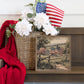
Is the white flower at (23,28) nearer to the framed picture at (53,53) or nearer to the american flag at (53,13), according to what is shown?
the framed picture at (53,53)

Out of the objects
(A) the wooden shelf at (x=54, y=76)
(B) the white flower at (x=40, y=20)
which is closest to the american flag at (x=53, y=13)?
(B) the white flower at (x=40, y=20)

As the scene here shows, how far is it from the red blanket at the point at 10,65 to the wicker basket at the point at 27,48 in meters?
0.06

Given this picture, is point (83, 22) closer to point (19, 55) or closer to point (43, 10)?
point (43, 10)

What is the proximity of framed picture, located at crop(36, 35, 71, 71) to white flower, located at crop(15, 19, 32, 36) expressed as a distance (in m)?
0.10

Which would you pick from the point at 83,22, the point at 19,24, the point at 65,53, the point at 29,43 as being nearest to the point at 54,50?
the point at 65,53

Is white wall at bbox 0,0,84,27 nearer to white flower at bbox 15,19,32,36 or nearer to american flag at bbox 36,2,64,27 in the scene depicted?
american flag at bbox 36,2,64,27

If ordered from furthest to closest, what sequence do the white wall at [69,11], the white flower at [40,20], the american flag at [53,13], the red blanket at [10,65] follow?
the white wall at [69,11], the american flag at [53,13], the white flower at [40,20], the red blanket at [10,65]

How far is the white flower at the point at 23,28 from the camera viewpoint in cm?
111

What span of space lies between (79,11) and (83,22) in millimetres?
106

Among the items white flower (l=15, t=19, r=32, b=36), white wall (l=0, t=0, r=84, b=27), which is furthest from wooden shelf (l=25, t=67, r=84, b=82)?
white wall (l=0, t=0, r=84, b=27)

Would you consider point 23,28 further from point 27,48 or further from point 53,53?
point 53,53

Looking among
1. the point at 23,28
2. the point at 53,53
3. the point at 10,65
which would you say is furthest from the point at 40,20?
the point at 10,65

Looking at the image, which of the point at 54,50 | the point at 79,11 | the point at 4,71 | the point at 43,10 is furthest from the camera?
the point at 79,11

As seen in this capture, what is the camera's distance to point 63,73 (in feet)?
3.58
